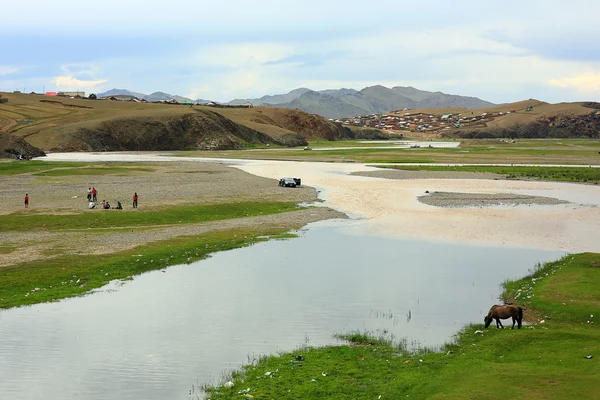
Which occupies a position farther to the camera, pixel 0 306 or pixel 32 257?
pixel 32 257

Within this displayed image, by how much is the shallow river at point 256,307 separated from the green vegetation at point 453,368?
1.45 meters

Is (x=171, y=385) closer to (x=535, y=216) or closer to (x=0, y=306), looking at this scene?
(x=0, y=306)

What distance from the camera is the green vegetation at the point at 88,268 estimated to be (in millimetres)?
29922

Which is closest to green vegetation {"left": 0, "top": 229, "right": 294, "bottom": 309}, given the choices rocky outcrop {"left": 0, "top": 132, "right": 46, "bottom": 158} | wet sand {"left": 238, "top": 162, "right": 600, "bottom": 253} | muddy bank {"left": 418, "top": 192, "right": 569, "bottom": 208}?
wet sand {"left": 238, "top": 162, "right": 600, "bottom": 253}

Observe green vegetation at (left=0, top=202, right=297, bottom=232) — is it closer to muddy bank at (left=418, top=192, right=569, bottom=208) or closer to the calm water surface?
the calm water surface

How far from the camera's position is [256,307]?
27688mm

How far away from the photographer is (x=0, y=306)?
2761cm

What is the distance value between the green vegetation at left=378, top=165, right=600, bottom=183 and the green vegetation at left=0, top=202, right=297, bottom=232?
177 feet

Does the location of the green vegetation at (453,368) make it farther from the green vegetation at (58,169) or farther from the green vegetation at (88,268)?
the green vegetation at (58,169)

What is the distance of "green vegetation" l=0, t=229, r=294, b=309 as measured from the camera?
29.9 meters

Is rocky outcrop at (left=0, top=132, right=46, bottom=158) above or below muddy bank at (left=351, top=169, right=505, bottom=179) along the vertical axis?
above

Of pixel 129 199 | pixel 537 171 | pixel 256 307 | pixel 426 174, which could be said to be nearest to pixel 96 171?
pixel 129 199

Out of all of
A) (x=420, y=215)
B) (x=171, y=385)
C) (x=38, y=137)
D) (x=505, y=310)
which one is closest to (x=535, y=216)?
(x=420, y=215)

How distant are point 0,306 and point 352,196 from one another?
163ft
